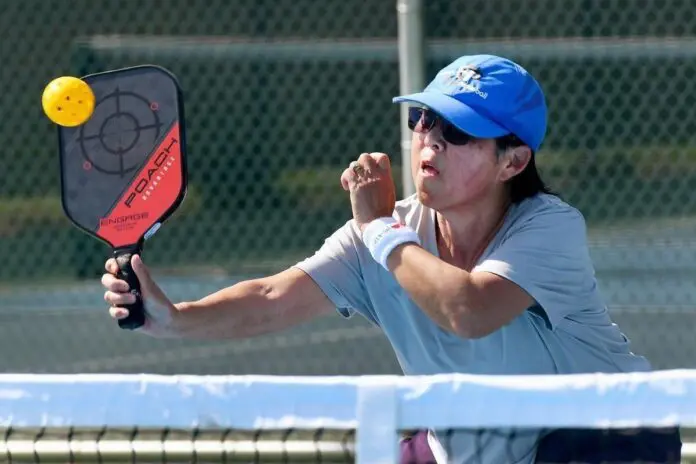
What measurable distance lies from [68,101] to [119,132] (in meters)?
0.17

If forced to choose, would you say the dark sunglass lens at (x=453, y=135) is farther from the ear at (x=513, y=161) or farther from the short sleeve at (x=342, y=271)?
the short sleeve at (x=342, y=271)

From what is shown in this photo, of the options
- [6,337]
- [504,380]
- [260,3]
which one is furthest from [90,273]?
[504,380]

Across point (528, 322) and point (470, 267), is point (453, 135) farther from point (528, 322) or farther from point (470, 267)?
point (528, 322)

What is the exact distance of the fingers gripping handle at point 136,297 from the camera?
273 centimetres

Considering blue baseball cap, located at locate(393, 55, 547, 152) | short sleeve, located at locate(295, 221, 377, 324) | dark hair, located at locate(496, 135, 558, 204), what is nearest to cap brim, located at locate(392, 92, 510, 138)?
blue baseball cap, located at locate(393, 55, 547, 152)

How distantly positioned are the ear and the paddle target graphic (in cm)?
72

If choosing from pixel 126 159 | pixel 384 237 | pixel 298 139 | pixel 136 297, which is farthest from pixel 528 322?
pixel 298 139

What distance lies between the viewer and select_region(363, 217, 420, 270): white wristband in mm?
2639

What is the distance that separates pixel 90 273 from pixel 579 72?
6.42ft

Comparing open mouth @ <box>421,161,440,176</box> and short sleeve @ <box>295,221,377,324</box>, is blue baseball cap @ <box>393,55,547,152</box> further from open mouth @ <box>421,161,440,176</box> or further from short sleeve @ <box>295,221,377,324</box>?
short sleeve @ <box>295,221,377,324</box>

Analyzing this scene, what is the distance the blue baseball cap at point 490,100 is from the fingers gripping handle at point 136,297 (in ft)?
2.14

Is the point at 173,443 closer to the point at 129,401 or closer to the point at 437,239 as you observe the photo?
the point at 437,239

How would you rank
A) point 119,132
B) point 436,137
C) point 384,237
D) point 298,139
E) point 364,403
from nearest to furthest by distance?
point 364,403 → point 384,237 → point 436,137 → point 119,132 → point 298,139

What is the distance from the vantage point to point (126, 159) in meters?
2.94
